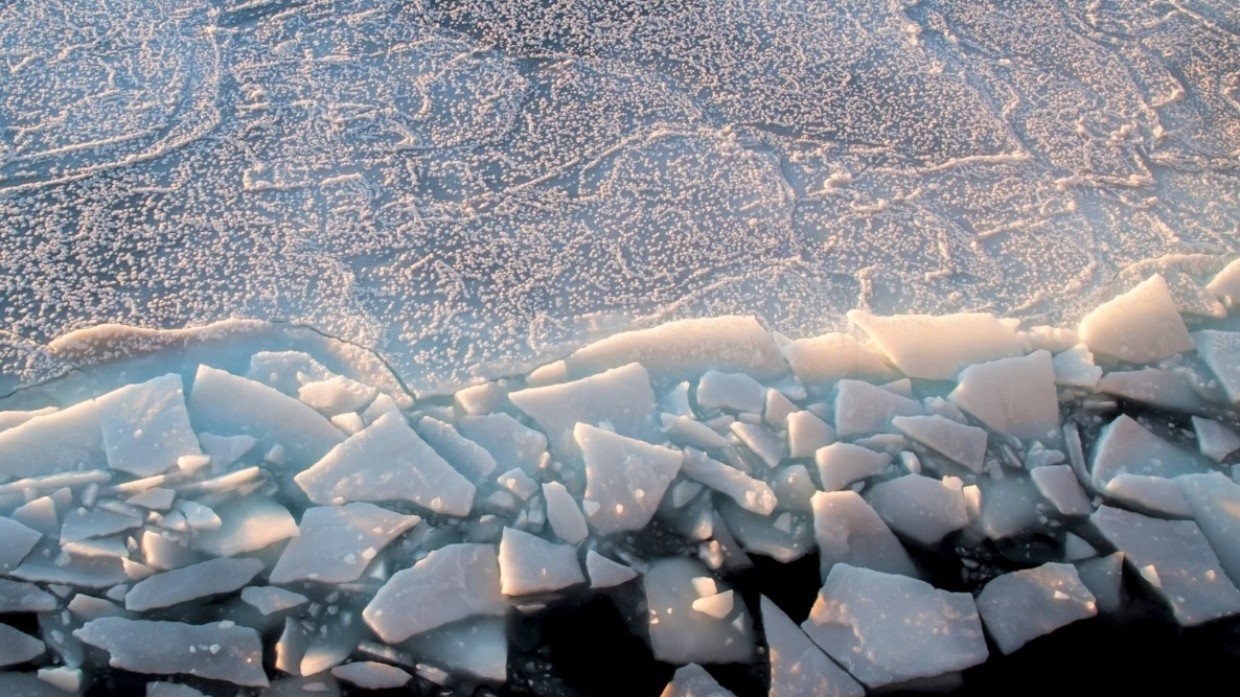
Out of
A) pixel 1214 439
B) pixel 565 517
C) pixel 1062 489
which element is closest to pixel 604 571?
pixel 565 517

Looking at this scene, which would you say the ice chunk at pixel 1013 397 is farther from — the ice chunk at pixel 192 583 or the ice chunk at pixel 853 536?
the ice chunk at pixel 192 583

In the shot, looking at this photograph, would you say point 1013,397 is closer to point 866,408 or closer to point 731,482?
point 866,408

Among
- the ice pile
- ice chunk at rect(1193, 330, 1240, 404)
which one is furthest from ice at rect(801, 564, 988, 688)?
ice chunk at rect(1193, 330, 1240, 404)

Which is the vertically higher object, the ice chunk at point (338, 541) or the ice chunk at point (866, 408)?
the ice chunk at point (866, 408)

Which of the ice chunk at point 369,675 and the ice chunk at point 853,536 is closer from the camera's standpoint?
the ice chunk at point 369,675

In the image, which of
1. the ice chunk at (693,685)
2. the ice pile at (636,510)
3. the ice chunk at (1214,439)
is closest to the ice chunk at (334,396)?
the ice pile at (636,510)

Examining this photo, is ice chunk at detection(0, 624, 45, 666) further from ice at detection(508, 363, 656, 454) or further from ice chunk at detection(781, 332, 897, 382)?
ice chunk at detection(781, 332, 897, 382)

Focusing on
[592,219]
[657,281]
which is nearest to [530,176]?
[592,219]
